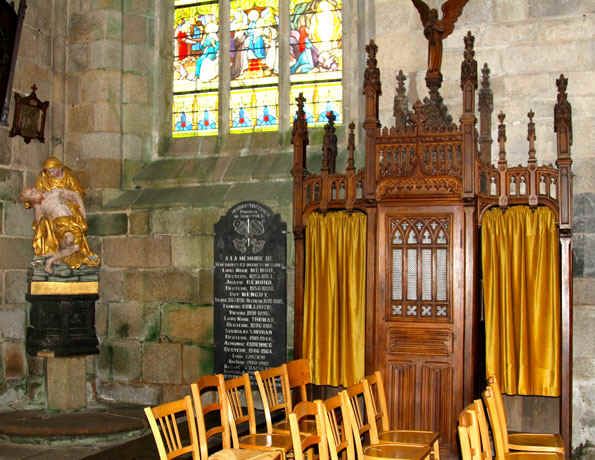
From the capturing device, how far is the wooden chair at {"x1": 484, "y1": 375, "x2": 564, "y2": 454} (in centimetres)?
423

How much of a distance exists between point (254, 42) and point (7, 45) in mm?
2271

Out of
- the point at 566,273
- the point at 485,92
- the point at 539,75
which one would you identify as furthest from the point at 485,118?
the point at 566,273

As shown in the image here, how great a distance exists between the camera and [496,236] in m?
5.57

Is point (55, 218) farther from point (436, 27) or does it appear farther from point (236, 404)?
point (436, 27)

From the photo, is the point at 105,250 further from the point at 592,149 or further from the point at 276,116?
the point at 592,149

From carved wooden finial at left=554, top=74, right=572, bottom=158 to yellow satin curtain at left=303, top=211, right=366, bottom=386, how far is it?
1551 millimetres

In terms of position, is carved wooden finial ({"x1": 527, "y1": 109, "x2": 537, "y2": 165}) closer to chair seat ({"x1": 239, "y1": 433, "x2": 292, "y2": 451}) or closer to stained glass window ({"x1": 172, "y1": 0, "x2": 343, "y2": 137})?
stained glass window ({"x1": 172, "y1": 0, "x2": 343, "y2": 137})

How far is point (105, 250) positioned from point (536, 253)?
4121 mm

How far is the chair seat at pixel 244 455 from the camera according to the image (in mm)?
3172

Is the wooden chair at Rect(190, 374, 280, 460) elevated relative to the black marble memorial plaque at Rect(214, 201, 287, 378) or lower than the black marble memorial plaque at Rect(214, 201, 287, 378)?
lower

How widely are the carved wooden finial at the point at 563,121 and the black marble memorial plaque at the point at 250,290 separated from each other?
240 centimetres

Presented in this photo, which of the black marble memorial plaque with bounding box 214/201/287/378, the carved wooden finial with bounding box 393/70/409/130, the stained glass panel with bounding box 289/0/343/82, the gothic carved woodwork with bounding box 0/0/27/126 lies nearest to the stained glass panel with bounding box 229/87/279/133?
the stained glass panel with bounding box 289/0/343/82

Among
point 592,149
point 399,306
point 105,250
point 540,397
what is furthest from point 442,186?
point 105,250

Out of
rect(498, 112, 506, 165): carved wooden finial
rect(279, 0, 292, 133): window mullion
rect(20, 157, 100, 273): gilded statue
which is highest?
rect(279, 0, 292, 133): window mullion
